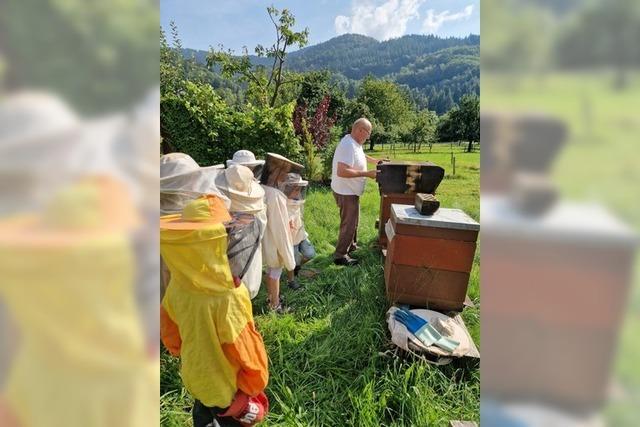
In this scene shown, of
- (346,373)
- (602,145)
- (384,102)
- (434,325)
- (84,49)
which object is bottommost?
(346,373)

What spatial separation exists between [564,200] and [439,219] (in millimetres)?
2445

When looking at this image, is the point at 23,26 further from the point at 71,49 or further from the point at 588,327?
the point at 588,327

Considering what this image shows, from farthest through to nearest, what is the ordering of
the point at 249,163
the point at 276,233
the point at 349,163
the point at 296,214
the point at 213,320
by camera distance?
1. the point at 349,163
2. the point at 296,214
3. the point at 249,163
4. the point at 276,233
5. the point at 213,320

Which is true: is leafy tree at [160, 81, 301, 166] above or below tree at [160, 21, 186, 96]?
below

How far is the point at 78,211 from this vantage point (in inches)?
16.5

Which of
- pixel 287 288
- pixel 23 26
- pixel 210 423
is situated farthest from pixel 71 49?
pixel 287 288

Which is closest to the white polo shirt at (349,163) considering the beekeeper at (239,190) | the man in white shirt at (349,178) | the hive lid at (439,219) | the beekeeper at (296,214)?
the man in white shirt at (349,178)

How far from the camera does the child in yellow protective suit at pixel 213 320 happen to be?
1.47 m

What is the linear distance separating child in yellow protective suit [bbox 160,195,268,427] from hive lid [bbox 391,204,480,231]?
5.15 ft

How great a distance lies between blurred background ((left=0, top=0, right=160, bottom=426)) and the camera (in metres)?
0.40

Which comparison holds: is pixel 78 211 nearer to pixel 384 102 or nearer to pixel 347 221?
pixel 347 221

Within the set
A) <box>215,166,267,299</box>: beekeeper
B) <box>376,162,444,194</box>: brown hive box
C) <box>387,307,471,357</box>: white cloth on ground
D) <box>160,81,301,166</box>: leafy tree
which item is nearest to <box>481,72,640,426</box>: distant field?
<box>387,307,471,357</box>: white cloth on ground

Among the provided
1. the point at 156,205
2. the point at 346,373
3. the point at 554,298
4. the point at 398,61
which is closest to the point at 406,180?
the point at 346,373

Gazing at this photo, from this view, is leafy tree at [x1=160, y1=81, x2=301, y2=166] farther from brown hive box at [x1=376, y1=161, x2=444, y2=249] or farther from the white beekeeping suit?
the white beekeeping suit
